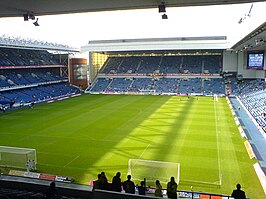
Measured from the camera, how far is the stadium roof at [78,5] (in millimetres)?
8633

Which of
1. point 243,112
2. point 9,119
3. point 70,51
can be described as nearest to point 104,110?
point 9,119

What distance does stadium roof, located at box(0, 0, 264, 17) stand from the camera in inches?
340

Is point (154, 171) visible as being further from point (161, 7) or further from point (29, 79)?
point (29, 79)

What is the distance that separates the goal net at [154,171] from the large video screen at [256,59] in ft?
75.6

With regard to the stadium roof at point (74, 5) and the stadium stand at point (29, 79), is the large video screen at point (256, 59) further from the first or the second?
the stadium stand at point (29, 79)

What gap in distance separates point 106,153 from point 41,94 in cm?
3172

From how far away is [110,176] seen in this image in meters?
14.8

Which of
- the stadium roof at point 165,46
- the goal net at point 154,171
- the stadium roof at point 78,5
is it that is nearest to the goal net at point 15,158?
the goal net at point 154,171

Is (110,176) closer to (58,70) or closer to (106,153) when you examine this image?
(106,153)

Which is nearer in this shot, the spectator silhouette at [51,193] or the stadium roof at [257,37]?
the spectator silhouette at [51,193]

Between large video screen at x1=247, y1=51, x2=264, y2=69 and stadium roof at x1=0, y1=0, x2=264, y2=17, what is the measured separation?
87.8 feet

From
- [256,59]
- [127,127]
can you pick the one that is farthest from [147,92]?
[127,127]

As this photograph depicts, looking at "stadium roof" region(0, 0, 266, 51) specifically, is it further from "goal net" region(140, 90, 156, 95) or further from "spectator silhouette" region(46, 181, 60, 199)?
"goal net" region(140, 90, 156, 95)

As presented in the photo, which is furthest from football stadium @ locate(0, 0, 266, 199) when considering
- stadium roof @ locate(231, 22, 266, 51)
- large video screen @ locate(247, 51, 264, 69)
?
stadium roof @ locate(231, 22, 266, 51)
